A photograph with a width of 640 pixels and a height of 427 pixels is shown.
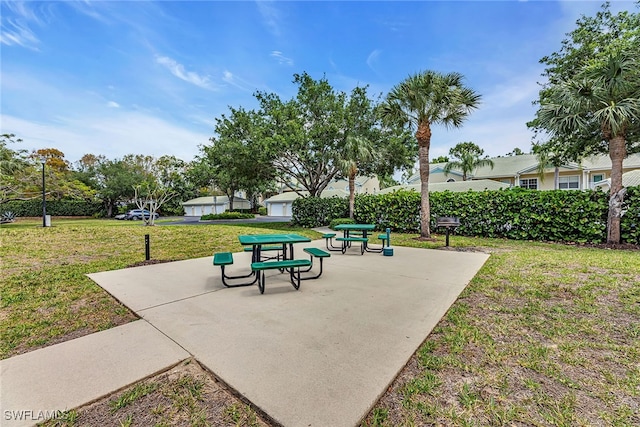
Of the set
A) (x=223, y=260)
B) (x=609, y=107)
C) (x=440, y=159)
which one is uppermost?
(x=440, y=159)

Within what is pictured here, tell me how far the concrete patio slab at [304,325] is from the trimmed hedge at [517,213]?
6654 millimetres

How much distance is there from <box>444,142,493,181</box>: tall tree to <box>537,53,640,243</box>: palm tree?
53.2ft

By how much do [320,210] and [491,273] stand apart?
12286 millimetres

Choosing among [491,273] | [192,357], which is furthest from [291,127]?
[192,357]

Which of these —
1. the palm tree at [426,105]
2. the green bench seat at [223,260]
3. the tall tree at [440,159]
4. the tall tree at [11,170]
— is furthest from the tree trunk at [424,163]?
the tall tree at [440,159]

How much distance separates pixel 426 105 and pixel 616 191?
22.4 ft

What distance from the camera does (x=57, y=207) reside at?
32.2 metres

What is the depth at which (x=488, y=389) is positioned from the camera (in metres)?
2.15

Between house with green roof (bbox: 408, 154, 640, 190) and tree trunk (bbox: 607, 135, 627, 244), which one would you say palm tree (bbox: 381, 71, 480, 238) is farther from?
house with green roof (bbox: 408, 154, 640, 190)

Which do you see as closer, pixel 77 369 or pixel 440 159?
pixel 77 369

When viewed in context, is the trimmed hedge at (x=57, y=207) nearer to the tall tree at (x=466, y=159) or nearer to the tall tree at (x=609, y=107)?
the tall tree at (x=466, y=159)

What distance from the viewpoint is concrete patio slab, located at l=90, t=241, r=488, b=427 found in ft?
6.70

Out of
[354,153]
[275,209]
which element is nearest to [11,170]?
[354,153]

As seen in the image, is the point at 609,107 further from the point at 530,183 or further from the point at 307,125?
the point at 530,183
